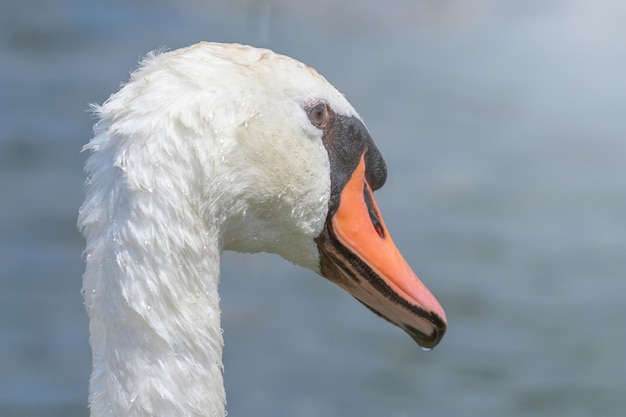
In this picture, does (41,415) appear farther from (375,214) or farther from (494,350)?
(375,214)

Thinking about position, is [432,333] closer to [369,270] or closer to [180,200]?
[369,270]

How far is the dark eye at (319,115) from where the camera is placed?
291 cm

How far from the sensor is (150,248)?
99.6 inches

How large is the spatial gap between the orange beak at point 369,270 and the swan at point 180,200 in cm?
23

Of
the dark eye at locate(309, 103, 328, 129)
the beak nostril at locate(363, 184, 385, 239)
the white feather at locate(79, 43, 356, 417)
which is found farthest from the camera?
the beak nostril at locate(363, 184, 385, 239)

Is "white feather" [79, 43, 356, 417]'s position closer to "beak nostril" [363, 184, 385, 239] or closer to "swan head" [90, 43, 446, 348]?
"swan head" [90, 43, 446, 348]

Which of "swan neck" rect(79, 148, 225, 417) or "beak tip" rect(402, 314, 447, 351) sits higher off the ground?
"beak tip" rect(402, 314, 447, 351)

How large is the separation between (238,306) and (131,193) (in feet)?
24.8

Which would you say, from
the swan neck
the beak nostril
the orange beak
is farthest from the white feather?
the beak nostril

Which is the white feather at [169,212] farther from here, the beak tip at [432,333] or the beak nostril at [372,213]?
the beak tip at [432,333]

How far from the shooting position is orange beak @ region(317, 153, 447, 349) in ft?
10.3

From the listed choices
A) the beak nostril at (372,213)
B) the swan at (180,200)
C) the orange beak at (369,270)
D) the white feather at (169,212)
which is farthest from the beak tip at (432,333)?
the white feather at (169,212)

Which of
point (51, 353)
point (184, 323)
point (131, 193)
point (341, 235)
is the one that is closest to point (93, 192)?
point (131, 193)

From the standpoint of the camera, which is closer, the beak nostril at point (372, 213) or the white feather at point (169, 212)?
the white feather at point (169, 212)
